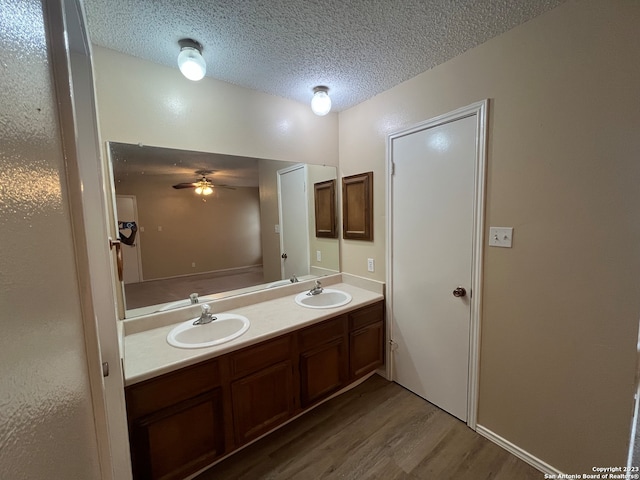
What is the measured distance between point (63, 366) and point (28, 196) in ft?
0.88

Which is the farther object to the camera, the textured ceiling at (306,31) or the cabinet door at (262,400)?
the cabinet door at (262,400)

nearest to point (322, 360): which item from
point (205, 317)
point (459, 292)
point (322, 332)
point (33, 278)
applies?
point (322, 332)

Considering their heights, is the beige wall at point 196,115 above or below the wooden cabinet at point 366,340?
above

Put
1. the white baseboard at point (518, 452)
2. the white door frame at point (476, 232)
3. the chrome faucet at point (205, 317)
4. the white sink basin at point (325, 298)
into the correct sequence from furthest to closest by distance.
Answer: the white sink basin at point (325, 298) → the chrome faucet at point (205, 317) → the white door frame at point (476, 232) → the white baseboard at point (518, 452)

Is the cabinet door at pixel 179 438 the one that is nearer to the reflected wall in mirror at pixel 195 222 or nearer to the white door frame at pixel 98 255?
the white door frame at pixel 98 255

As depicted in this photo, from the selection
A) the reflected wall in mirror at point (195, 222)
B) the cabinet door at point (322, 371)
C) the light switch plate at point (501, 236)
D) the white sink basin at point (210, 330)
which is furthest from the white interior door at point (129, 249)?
the light switch plate at point (501, 236)

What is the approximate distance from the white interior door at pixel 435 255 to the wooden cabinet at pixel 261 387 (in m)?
1.00

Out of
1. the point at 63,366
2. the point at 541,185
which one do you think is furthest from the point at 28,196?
the point at 541,185

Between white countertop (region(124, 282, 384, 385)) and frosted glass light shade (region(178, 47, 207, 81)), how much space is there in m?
1.42

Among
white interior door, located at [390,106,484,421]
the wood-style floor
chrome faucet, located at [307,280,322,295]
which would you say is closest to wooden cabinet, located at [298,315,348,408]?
the wood-style floor

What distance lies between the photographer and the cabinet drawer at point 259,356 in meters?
1.45

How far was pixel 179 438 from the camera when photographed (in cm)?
130

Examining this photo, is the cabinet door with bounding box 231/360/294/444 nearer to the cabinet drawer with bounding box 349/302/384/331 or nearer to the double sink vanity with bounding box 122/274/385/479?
the double sink vanity with bounding box 122/274/385/479

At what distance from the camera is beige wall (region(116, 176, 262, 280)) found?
1699 mm
